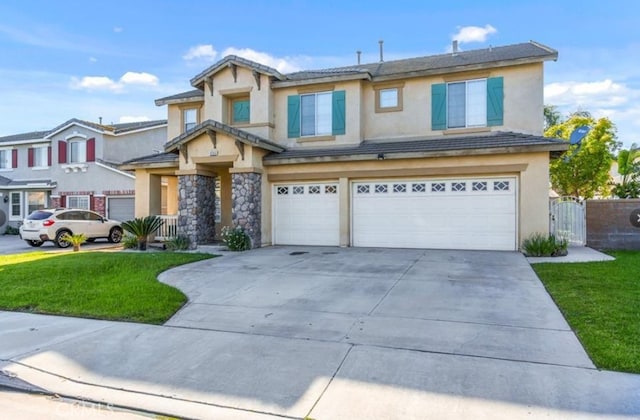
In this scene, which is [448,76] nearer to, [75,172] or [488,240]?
[488,240]

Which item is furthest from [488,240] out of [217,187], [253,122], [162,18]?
[162,18]

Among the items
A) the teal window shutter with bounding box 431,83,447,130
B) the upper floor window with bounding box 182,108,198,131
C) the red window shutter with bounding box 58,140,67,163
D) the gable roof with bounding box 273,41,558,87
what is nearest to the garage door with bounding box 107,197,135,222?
the red window shutter with bounding box 58,140,67,163

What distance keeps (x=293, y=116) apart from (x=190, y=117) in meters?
4.89

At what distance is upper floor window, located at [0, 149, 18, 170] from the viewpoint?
2777 centimetres

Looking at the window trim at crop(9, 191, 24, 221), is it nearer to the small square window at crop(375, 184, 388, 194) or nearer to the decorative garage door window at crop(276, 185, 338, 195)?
the decorative garage door window at crop(276, 185, 338, 195)

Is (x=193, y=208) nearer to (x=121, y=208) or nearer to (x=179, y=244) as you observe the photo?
(x=179, y=244)

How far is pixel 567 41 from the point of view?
1703cm

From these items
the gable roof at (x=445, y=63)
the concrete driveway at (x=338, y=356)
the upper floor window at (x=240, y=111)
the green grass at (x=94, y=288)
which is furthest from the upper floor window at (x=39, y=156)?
the concrete driveway at (x=338, y=356)

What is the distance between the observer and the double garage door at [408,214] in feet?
41.8

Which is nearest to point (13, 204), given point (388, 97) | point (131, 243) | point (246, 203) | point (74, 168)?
point (74, 168)

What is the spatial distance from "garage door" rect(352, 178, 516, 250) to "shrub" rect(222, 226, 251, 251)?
11.9 feet

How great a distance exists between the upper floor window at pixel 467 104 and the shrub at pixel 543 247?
161 inches

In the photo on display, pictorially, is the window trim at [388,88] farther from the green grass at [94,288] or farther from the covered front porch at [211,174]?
the green grass at [94,288]

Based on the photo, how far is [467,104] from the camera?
14102mm
